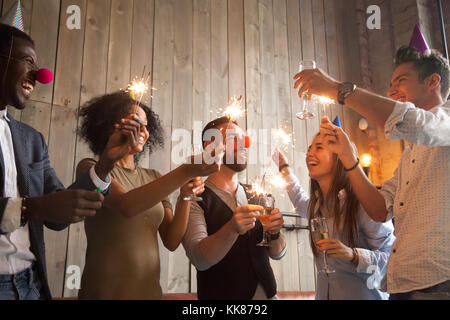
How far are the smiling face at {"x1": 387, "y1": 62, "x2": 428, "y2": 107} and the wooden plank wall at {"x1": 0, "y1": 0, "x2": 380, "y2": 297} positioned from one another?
190 centimetres

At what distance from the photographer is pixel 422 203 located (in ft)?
4.76

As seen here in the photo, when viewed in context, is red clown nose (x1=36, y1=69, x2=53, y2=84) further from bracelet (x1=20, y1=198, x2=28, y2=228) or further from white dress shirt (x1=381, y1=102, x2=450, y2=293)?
white dress shirt (x1=381, y1=102, x2=450, y2=293)

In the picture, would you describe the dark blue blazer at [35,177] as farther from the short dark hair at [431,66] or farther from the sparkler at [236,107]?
the sparkler at [236,107]

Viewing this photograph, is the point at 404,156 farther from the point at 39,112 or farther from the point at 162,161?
the point at 39,112

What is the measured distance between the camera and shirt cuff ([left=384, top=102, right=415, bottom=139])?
1312 millimetres

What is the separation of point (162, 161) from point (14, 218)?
1.96m

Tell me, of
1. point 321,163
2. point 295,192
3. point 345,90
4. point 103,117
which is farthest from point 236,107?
point 345,90

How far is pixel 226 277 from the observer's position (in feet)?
5.81

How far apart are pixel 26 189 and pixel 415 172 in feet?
4.91

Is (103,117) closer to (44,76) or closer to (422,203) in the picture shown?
(44,76)

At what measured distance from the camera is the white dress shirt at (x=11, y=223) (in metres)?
1.13

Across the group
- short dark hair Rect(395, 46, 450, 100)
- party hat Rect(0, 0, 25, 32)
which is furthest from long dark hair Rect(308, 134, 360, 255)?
party hat Rect(0, 0, 25, 32)

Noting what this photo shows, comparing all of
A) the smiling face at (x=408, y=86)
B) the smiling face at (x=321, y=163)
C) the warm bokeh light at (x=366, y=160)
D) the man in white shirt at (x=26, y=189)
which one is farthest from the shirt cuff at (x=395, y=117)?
the warm bokeh light at (x=366, y=160)

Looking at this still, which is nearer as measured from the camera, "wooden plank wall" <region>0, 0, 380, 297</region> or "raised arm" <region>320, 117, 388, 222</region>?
"raised arm" <region>320, 117, 388, 222</region>
